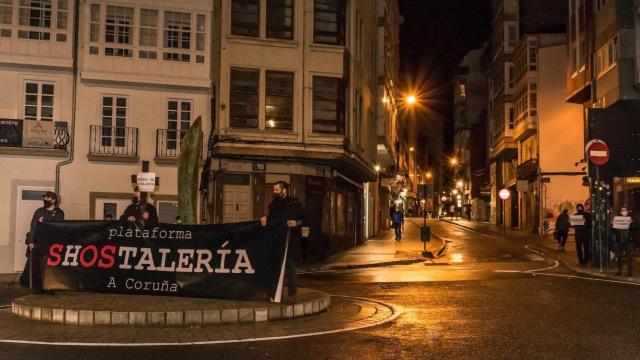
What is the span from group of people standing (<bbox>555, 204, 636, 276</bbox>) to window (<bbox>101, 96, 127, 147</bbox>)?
48.7 feet

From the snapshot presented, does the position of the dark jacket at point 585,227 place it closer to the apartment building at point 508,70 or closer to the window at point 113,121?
the window at point 113,121

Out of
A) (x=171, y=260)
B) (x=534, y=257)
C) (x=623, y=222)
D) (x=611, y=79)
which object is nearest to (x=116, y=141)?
(x=171, y=260)

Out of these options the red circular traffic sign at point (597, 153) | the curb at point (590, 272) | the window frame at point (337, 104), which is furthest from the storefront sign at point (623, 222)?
the window frame at point (337, 104)

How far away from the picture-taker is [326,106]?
88.3 ft

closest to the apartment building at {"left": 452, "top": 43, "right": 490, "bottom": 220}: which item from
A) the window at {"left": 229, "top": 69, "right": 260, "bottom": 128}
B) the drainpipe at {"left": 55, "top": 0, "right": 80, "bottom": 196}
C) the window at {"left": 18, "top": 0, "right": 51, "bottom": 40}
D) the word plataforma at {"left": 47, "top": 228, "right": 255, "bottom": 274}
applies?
the window at {"left": 229, "top": 69, "right": 260, "bottom": 128}

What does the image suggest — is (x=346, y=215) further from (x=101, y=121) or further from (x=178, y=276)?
(x=178, y=276)

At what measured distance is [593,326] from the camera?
9719mm

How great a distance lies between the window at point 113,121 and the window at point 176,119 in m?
1.50

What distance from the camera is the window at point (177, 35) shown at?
25.2 metres

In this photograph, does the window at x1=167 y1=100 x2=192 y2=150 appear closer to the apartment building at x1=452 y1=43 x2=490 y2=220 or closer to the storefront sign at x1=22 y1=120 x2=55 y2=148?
the storefront sign at x1=22 y1=120 x2=55 y2=148

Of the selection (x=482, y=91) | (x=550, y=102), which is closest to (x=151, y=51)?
(x=550, y=102)

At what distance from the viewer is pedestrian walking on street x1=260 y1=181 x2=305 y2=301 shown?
37.6ft

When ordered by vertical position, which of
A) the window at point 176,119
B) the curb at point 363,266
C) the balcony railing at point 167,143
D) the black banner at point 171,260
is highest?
the window at point 176,119

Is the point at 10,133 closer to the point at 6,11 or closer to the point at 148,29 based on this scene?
the point at 6,11
